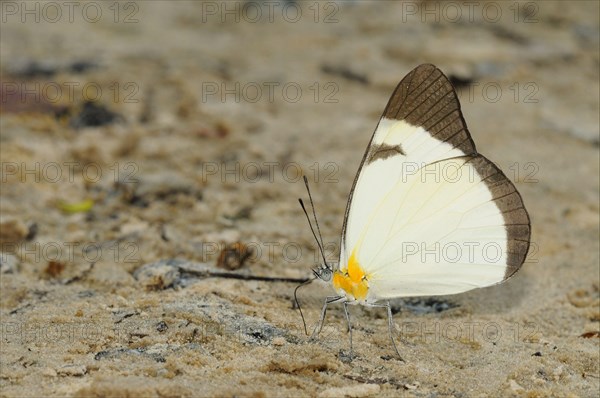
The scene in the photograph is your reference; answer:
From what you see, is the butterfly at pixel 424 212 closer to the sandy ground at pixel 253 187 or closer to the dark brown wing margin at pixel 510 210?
the dark brown wing margin at pixel 510 210

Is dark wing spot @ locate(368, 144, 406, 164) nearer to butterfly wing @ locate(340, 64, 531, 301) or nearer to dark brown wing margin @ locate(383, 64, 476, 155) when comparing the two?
butterfly wing @ locate(340, 64, 531, 301)

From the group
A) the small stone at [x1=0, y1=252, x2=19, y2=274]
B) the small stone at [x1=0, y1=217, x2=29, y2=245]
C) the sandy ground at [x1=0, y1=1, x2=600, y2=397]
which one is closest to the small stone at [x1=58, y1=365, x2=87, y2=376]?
the sandy ground at [x1=0, y1=1, x2=600, y2=397]

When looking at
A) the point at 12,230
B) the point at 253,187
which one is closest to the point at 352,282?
the point at 253,187

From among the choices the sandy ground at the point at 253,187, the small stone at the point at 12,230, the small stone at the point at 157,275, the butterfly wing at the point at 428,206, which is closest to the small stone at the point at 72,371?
the sandy ground at the point at 253,187

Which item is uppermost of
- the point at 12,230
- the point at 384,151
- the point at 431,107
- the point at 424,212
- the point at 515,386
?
the point at 431,107

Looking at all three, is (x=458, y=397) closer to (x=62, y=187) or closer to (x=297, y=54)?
(x=62, y=187)

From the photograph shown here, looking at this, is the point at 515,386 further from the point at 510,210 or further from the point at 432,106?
the point at 432,106

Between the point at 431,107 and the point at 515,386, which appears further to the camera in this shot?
the point at 431,107
